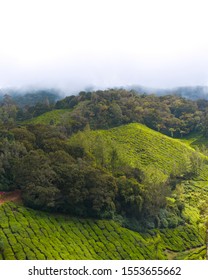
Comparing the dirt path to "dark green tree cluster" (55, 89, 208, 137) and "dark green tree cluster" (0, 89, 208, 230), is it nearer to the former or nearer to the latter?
"dark green tree cluster" (0, 89, 208, 230)

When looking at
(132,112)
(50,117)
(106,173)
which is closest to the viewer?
(106,173)

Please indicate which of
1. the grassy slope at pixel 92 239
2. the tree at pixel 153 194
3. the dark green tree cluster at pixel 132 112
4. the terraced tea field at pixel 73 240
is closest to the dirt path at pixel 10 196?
the terraced tea field at pixel 73 240

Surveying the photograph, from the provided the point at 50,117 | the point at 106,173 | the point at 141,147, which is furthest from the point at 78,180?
the point at 50,117

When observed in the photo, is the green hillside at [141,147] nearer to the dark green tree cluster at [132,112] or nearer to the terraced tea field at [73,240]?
the dark green tree cluster at [132,112]

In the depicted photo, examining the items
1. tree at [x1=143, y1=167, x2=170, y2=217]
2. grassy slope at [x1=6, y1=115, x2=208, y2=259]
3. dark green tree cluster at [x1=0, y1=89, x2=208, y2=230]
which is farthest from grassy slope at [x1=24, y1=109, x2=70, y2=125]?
tree at [x1=143, y1=167, x2=170, y2=217]

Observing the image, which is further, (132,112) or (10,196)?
(132,112)

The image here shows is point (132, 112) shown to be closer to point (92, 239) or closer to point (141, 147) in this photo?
point (141, 147)
